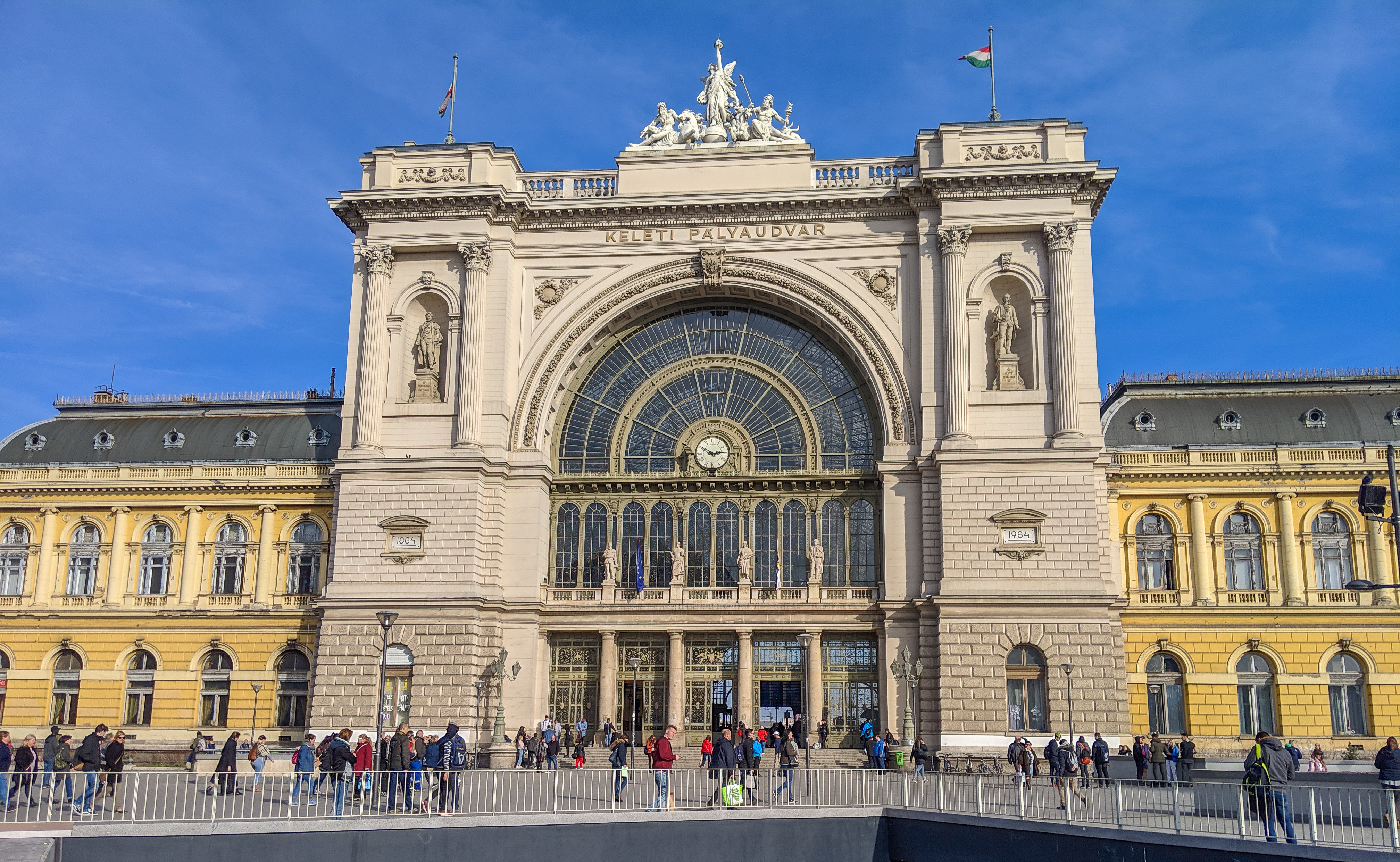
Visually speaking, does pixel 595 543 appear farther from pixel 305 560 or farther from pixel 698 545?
pixel 305 560

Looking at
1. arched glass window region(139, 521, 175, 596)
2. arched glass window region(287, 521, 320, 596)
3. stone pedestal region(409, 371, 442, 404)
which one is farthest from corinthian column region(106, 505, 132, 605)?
stone pedestal region(409, 371, 442, 404)

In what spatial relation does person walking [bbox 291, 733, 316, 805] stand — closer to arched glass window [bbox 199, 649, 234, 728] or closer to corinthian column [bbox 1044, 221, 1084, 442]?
arched glass window [bbox 199, 649, 234, 728]

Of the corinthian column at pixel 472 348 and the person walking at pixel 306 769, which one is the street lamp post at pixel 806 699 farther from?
the person walking at pixel 306 769

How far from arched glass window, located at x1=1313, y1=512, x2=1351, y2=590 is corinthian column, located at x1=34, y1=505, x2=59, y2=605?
176 feet

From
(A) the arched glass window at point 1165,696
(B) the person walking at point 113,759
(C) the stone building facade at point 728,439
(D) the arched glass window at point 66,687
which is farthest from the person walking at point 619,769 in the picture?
(D) the arched glass window at point 66,687

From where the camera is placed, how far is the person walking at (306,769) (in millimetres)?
27594

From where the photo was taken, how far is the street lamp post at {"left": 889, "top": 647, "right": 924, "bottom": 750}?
150 ft

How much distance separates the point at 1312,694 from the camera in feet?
161

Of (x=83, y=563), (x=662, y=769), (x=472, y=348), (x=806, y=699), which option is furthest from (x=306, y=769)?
(x=83, y=563)

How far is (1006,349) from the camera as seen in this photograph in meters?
48.8

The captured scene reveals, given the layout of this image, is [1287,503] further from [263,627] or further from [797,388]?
[263,627]

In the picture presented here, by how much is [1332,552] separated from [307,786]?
41412 mm

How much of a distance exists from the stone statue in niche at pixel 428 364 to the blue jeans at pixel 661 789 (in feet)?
81.1

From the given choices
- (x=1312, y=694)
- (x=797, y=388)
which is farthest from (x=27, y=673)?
(x=1312, y=694)
